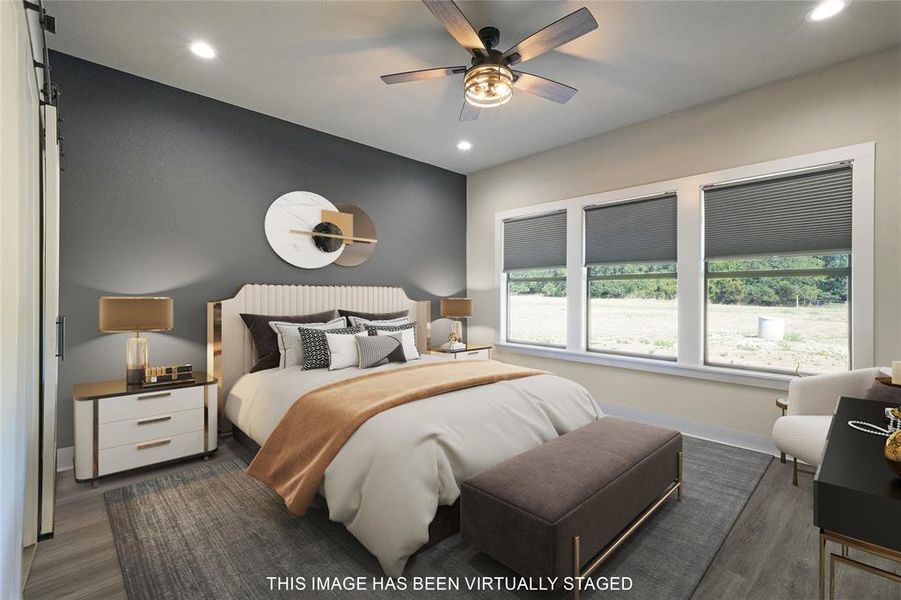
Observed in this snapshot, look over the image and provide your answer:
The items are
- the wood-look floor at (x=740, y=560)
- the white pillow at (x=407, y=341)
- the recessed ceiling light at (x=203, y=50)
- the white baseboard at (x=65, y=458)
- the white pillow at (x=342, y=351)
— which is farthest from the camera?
the white pillow at (x=407, y=341)

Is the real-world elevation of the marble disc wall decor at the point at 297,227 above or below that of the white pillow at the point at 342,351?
above

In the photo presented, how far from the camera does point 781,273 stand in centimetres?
326

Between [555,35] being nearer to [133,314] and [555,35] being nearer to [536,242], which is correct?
[536,242]

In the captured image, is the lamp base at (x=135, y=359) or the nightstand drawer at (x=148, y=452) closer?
the nightstand drawer at (x=148, y=452)

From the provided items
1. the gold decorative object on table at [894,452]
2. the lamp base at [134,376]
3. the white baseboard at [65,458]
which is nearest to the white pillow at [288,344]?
the lamp base at [134,376]

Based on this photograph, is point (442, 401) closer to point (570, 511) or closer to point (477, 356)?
point (570, 511)

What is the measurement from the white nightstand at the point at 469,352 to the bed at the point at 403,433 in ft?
4.13

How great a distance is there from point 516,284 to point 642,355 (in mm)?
1735

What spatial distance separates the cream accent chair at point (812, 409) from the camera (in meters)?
2.34

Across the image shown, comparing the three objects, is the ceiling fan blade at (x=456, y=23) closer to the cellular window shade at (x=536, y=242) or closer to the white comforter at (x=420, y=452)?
the white comforter at (x=420, y=452)

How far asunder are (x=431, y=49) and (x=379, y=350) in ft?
7.29

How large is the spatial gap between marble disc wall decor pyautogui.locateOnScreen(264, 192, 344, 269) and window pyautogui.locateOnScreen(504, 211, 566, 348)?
7.16ft

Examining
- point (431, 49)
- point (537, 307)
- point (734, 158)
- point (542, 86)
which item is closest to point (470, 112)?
point (431, 49)

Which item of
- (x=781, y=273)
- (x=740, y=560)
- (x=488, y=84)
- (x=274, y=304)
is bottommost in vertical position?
(x=740, y=560)
